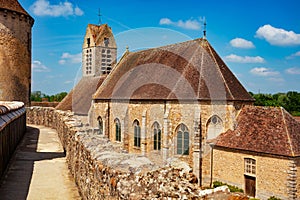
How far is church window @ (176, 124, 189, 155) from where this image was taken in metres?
20.1

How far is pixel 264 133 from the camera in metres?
18.2

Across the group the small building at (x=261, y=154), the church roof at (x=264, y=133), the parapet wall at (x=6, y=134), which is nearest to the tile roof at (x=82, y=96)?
the small building at (x=261, y=154)

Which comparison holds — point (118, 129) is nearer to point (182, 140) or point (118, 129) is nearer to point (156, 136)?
point (156, 136)

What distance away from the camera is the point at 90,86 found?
3384 cm

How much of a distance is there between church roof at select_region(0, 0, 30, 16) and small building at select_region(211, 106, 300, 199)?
61.2ft

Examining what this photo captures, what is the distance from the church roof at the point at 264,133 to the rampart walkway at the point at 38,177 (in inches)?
452

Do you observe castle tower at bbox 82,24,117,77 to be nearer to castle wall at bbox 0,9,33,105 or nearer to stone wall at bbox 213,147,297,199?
castle wall at bbox 0,9,33,105

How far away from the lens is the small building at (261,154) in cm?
1619

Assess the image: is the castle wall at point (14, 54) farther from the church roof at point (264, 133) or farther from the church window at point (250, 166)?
the church window at point (250, 166)

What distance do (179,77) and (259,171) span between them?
330 inches

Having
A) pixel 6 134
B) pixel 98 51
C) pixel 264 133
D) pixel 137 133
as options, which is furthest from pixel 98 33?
pixel 6 134

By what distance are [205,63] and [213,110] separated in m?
3.82

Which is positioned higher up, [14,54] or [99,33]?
[99,33]

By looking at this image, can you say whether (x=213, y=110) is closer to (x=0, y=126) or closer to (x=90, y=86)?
(x=0, y=126)
